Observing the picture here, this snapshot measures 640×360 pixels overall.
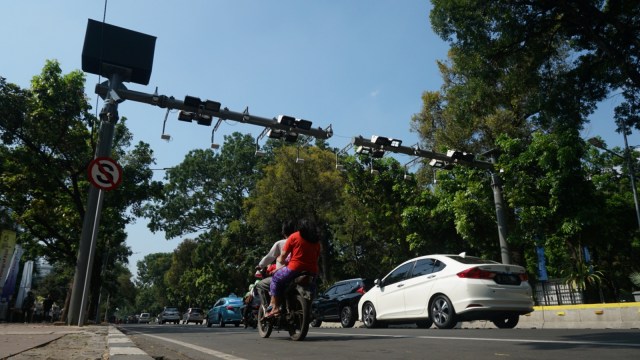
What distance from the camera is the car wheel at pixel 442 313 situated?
9.78 metres

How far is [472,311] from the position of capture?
9.32 m

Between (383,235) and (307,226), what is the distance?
20.8 meters

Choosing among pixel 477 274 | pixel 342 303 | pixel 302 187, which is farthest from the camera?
pixel 302 187

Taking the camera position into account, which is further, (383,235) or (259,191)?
Answer: (259,191)

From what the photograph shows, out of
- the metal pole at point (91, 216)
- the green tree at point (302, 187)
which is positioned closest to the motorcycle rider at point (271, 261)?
the metal pole at point (91, 216)

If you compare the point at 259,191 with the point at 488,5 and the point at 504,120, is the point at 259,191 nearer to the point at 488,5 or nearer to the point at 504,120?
the point at 504,120

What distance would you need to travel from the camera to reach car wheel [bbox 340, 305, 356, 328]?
15094 millimetres

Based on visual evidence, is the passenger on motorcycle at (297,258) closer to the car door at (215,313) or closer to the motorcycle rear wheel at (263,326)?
the motorcycle rear wheel at (263,326)

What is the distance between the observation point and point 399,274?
460 inches

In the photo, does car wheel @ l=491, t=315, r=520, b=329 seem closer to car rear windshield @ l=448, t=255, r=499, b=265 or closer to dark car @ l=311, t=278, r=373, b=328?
car rear windshield @ l=448, t=255, r=499, b=265

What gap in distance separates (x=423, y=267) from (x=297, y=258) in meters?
5.23

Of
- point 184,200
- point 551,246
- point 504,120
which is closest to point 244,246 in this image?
point 184,200

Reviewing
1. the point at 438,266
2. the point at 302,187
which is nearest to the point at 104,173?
the point at 438,266

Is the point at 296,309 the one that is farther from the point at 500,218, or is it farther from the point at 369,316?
the point at 500,218
